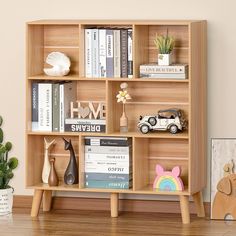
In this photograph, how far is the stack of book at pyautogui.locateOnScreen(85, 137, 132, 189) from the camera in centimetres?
481

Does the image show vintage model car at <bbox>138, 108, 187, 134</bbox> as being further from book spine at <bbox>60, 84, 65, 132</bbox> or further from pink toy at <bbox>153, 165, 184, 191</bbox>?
book spine at <bbox>60, 84, 65, 132</bbox>

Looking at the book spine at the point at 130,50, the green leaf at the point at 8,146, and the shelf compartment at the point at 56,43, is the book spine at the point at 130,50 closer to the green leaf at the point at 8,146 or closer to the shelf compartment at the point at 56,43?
the shelf compartment at the point at 56,43

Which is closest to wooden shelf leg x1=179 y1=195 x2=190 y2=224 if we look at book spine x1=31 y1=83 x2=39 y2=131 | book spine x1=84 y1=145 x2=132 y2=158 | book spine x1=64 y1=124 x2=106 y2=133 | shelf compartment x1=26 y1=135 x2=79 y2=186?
book spine x1=84 y1=145 x2=132 y2=158

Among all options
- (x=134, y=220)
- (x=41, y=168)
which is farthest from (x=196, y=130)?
(x=41, y=168)

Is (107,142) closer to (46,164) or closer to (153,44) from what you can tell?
(46,164)

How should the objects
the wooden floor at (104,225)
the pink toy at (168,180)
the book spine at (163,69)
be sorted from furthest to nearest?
the pink toy at (168,180)
the book spine at (163,69)
the wooden floor at (104,225)

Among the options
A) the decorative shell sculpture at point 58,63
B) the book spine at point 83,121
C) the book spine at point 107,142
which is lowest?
the book spine at point 107,142

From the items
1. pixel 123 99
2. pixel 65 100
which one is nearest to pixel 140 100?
pixel 123 99

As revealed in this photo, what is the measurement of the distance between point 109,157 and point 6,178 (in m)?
→ 0.55

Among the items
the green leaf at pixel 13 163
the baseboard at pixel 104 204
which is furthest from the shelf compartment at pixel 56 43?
the baseboard at pixel 104 204

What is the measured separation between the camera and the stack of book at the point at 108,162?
4.81 metres

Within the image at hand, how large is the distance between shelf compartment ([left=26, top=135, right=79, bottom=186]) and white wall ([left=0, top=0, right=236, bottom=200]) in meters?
0.15

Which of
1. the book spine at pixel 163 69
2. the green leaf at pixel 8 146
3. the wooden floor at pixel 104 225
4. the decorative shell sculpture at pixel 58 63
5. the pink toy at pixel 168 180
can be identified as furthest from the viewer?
the green leaf at pixel 8 146

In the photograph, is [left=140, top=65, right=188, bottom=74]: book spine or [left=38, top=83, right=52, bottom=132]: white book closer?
[left=140, top=65, right=188, bottom=74]: book spine
